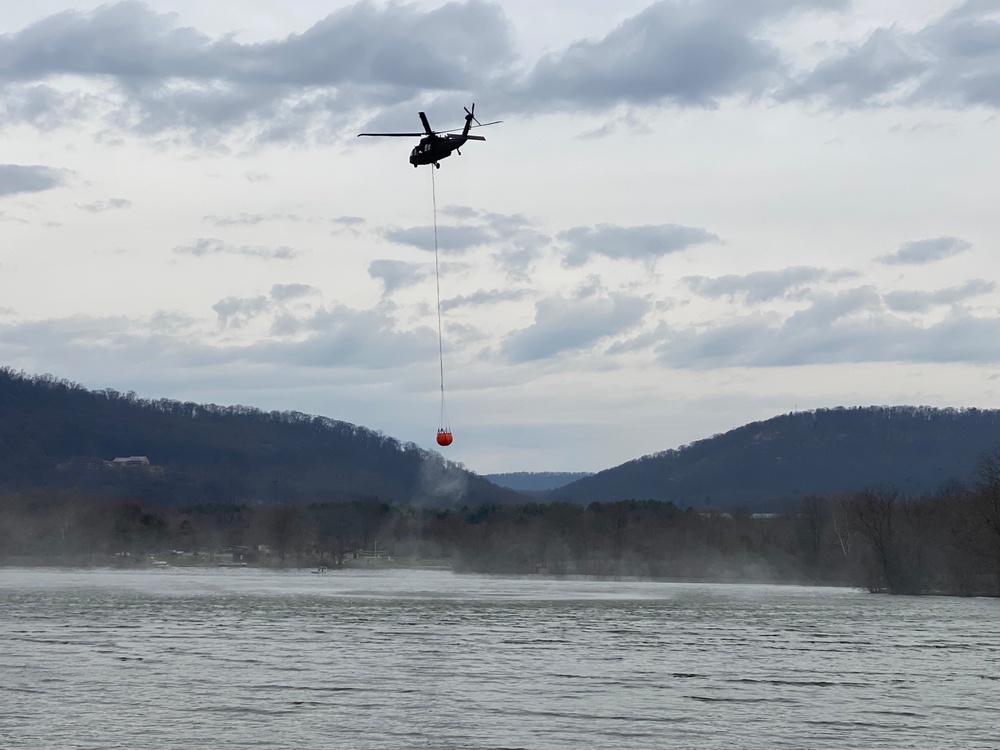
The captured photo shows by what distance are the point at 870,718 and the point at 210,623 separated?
41.8m

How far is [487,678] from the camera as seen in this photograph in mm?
44688

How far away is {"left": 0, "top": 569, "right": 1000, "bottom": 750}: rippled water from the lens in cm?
3319

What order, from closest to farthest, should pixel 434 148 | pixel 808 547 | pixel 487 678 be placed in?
pixel 487 678, pixel 434 148, pixel 808 547

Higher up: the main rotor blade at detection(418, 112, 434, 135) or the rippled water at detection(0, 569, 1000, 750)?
the main rotor blade at detection(418, 112, 434, 135)

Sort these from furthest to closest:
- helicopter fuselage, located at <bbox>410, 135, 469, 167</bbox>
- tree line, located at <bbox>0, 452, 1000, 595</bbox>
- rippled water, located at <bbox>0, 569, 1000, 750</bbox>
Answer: tree line, located at <bbox>0, 452, 1000, 595</bbox>, helicopter fuselage, located at <bbox>410, 135, 469, 167</bbox>, rippled water, located at <bbox>0, 569, 1000, 750</bbox>

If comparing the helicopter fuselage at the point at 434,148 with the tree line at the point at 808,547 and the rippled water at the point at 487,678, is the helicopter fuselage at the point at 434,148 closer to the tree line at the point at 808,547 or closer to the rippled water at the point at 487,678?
the rippled water at the point at 487,678

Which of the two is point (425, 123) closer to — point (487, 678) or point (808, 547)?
point (487, 678)

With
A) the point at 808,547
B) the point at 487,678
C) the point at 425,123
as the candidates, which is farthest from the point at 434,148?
the point at 808,547

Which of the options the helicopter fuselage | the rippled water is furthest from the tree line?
the helicopter fuselage

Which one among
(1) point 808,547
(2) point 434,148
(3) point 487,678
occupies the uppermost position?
(2) point 434,148

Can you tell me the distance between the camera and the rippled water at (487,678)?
109 feet

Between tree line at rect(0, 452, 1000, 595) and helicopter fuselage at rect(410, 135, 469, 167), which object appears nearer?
helicopter fuselage at rect(410, 135, 469, 167)

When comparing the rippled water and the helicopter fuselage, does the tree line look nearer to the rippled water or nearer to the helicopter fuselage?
the rippled water

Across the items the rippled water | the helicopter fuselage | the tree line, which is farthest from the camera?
the tree line
